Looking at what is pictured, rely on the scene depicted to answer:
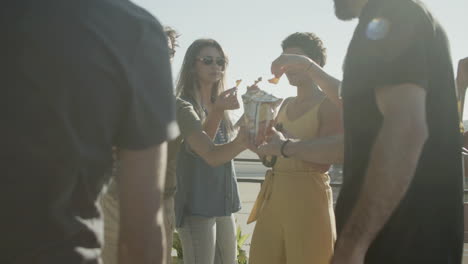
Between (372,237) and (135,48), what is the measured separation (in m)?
0.91

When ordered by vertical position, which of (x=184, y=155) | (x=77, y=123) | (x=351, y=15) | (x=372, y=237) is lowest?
(x=184, y=155)

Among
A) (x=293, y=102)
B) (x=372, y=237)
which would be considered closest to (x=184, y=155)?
(x=293, y=102)

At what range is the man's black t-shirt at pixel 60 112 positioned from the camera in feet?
3.43

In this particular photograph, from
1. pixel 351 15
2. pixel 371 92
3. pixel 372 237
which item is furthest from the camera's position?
pixel 351 15

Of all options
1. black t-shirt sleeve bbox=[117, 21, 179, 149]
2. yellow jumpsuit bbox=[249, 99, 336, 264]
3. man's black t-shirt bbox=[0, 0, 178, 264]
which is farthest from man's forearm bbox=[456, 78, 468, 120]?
man's black t-shirt bbox=[0, 0, 178, 264]

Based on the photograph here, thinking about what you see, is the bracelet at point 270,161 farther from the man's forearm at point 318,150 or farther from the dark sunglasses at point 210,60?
the dark sunglasses at point 210,60

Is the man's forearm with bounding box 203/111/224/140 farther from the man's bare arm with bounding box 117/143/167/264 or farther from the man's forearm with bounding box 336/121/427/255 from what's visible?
the man's bare arm with bounding box 117/143/167/264

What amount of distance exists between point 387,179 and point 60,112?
0.95 m

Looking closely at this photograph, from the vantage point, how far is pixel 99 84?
1.09 metres

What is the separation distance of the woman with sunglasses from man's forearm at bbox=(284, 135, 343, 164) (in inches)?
19.8

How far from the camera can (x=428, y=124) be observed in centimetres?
174

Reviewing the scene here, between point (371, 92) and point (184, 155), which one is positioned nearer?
point (371, 92)

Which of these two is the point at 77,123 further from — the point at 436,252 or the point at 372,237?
the point at 436,252

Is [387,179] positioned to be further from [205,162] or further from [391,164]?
[205,162]
